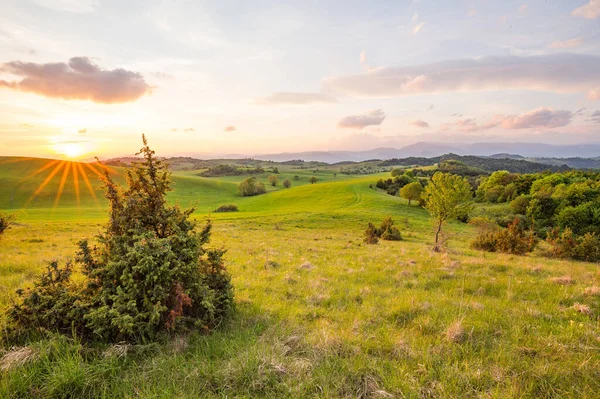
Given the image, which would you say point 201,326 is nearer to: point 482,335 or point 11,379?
point 11,379

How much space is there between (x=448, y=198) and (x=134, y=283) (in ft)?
88.1

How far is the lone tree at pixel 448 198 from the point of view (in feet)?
85.8

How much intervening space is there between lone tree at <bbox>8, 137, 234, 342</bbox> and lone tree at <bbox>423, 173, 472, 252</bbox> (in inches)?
988

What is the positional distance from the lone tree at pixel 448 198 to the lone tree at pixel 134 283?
25.1 m

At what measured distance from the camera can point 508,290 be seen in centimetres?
881

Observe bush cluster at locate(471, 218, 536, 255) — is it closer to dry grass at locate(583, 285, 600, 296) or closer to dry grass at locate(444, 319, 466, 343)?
dry grass at locate(583, 285, 600, 296)

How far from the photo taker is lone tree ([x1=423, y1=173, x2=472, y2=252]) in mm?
26156

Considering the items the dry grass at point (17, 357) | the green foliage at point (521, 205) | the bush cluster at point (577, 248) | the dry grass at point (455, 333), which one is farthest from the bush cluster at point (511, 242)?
the green foliage at point (521, 205)

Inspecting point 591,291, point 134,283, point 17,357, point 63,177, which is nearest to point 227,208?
point 63,177

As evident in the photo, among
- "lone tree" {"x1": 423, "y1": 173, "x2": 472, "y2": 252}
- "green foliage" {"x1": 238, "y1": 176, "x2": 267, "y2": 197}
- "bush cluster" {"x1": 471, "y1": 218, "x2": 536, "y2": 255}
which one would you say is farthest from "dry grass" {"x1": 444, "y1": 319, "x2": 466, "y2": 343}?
"green foliage" {"x1": 238, "y1": 176, "x2": 267, "y2": 197}

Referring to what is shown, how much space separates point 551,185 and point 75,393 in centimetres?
11452

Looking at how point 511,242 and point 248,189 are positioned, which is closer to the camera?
point 511,242

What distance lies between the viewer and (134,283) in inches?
203

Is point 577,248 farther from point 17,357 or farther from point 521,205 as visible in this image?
point 521,205
